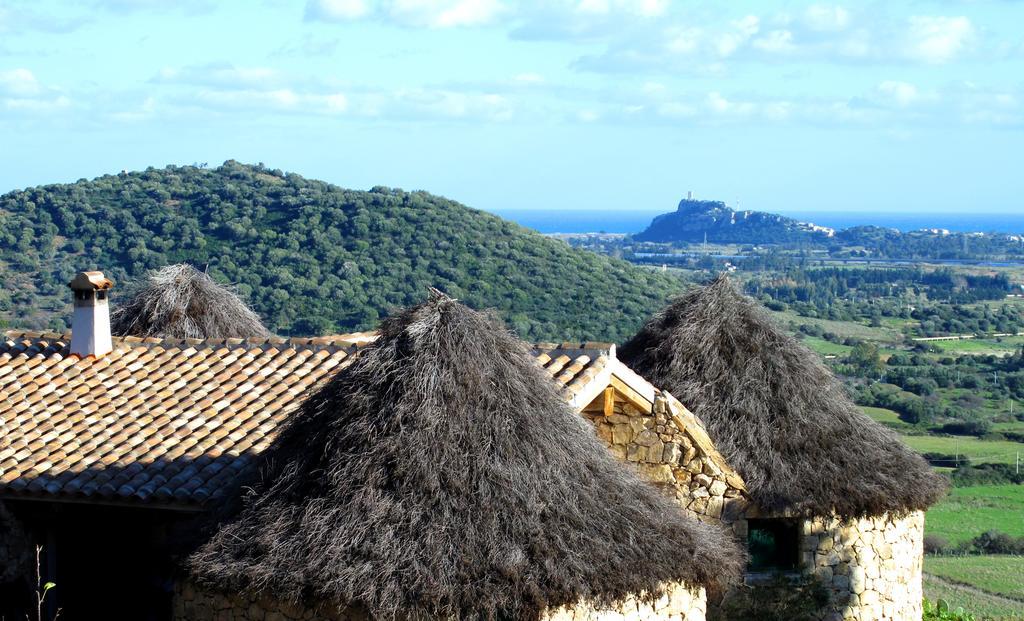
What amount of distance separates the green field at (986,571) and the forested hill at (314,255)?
1012cm

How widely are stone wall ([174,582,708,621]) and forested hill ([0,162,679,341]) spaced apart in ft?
71.6

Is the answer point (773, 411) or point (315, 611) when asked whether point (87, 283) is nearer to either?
point (315, 611)

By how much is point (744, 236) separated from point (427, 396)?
131288 mm

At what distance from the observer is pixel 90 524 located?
1223 centimetres

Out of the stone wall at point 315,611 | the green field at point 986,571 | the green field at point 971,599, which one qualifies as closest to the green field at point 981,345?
the green field at point 986,571

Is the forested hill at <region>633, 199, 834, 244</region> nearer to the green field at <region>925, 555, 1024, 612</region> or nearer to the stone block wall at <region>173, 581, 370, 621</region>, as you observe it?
the green field at <region>925, 555, 1024, 612</region>

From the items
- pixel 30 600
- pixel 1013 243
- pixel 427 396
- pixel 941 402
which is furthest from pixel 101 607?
pixel 1013 243

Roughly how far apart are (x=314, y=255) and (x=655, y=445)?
1145 inches

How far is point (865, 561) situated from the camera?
13492 mm

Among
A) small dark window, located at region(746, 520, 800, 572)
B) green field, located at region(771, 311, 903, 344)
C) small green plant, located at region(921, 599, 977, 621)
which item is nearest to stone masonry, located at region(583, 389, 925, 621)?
small dark window, located at region(746, 520, 800, 572)

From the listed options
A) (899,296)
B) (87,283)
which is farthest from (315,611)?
(899,296)

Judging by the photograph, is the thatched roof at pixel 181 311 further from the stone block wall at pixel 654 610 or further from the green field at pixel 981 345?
the green field at pixel 981 345

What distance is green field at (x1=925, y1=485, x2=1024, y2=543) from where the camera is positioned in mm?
33812

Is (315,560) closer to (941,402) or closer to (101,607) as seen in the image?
(101,607)
